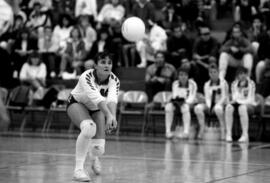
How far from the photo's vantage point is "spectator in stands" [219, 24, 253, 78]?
19.5 metres

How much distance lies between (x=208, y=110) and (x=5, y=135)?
19.7ft

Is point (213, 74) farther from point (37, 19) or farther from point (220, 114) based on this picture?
point (37, 19)

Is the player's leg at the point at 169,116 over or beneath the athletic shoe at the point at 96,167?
over

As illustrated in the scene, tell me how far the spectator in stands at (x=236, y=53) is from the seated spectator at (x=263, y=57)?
273mm

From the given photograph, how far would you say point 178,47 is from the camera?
21.0m

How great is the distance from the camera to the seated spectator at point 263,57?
1919cm

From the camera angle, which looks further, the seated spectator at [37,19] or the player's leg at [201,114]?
the seated spectator at [37,19]

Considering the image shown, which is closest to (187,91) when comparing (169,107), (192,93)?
(192,93)

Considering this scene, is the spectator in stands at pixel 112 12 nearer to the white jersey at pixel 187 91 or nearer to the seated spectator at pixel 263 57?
the white jersey at pixel 187 91

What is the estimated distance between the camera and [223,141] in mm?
18234

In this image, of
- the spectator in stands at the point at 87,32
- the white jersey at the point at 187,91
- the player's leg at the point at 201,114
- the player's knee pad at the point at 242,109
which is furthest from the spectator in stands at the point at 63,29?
the player's knee pad at the point at 242,109

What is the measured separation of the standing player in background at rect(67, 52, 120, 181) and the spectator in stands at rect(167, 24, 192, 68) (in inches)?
403

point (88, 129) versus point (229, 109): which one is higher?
point (229, 109)

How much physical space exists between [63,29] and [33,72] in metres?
2.72
